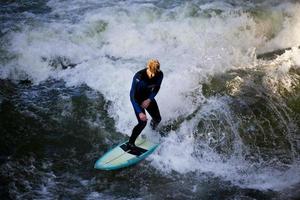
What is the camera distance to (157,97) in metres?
9.19

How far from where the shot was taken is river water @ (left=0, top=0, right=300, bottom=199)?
700 cm

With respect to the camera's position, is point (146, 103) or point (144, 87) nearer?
point (144, 87)

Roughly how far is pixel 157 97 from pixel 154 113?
140cm

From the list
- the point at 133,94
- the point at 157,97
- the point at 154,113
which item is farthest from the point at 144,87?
the point at 157,97

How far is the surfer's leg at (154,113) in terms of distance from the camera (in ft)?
25.2

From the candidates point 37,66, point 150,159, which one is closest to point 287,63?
point 150,159

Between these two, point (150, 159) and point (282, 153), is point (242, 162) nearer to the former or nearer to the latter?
point (282, 153)

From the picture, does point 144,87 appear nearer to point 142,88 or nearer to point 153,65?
point 142,88

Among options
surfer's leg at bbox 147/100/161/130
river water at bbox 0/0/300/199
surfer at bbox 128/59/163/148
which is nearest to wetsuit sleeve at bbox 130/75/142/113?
surfer at bbox 128/59/163/148

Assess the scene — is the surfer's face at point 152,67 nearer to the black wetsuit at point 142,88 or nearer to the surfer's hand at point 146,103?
the black wetsuit at point 142,88

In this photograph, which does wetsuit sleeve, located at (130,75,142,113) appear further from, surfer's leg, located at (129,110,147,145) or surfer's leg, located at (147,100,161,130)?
surfer's leg, located at (147,100,161,130)

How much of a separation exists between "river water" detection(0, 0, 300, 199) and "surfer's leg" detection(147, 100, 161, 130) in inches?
12.9

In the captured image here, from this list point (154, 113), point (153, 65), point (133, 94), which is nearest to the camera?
point (153, 65)

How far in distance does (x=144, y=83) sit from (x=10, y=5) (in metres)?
8.20
